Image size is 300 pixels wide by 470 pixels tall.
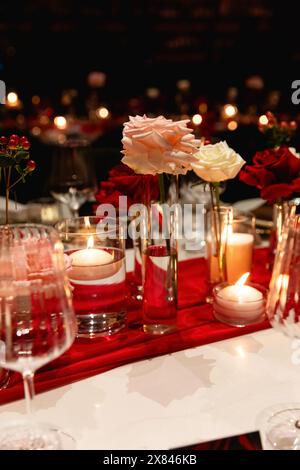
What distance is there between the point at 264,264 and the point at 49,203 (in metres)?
0.96

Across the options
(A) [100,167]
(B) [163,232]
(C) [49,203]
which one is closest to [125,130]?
(B) [163,232]

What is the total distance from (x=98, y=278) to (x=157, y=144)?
284 millimetres

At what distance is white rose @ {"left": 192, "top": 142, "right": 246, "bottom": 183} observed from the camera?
1.10 meters

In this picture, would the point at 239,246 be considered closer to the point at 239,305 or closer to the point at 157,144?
the point at 239,305

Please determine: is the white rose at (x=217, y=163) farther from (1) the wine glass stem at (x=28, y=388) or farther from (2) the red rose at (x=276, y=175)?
(1) the wine glass stem at (x=28, y=388)

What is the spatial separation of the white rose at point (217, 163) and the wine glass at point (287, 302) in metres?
0.30

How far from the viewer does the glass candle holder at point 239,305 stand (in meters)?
1.10

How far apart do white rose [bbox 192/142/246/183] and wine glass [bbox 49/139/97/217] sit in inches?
25.6

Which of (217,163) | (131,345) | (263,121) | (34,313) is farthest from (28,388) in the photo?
(263,121)

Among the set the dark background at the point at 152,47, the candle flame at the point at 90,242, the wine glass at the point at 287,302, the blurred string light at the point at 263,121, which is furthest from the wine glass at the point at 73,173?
the dark background at the point at 152,47

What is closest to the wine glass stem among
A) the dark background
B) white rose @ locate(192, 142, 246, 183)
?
white rose @ locate(192, 142, 246, 183)

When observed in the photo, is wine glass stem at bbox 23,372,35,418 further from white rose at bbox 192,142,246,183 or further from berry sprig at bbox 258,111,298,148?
berry sprig at bbox 258,111,298,148

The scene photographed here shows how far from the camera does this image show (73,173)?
172cm

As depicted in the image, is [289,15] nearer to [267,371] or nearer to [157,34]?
[157,34]
